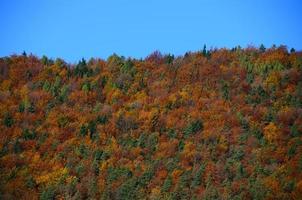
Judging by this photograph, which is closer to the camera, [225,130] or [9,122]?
[225,130]

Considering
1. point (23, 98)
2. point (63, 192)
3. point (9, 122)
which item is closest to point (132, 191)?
point (63, 192)

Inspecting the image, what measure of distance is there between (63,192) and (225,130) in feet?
97.4

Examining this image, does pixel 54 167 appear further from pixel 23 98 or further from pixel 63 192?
pixel 23 98

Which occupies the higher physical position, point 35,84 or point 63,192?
point 35,84

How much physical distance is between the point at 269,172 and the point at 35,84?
60.3m

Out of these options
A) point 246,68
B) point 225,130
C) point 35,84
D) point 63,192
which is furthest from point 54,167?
point 246,68

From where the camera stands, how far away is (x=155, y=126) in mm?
131125

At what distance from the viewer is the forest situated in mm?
105750

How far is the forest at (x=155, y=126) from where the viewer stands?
347 ft

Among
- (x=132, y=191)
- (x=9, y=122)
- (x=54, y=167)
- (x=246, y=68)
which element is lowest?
(x=132, y=191)

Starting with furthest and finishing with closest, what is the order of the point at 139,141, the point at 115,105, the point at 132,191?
the point at 115,105
the point at 139,141
the point at 132,191

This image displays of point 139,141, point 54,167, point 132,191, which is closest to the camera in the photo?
point 132,191

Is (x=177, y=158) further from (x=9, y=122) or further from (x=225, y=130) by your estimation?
(x=9, y=122)

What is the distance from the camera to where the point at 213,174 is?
351 feet
